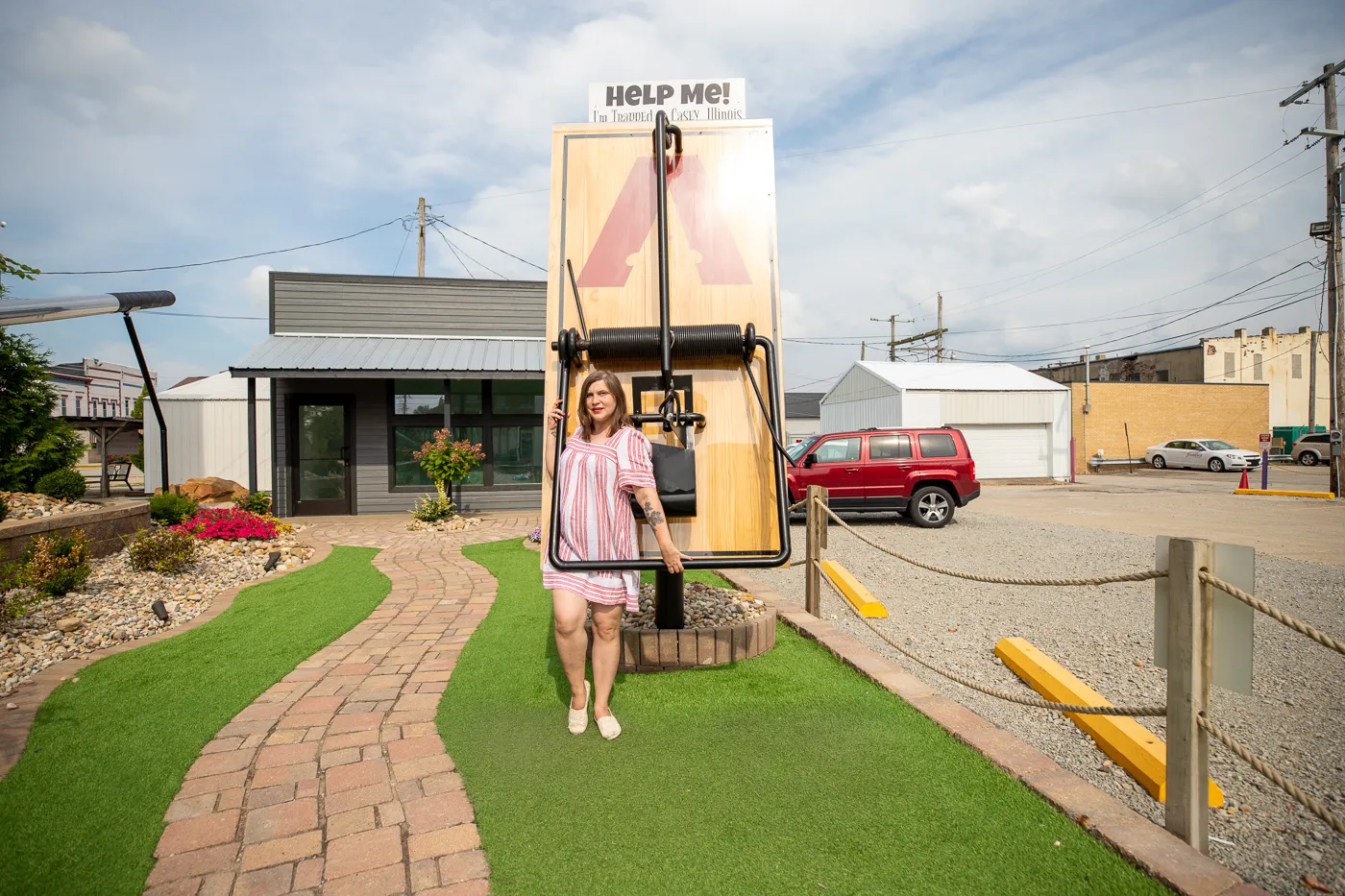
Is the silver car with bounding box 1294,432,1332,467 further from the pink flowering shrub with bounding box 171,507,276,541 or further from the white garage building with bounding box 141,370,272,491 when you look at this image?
the white garage building with bounding box 141,370,272,491

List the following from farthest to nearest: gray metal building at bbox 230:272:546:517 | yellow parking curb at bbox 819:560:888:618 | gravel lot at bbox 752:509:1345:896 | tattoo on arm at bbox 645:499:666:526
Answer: gray metal building at bbox 230:272:546:517 < yellow parking curb at bbox 819:560:888:618 < tattoo on arm at bbox 645:499:666:526 < gravel lot at bbox 752:509:1345:896

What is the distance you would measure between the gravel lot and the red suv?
2.26 metres

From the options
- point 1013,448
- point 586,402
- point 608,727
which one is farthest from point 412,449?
point 1013,448

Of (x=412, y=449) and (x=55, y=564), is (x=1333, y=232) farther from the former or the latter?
(x=55, y=564)

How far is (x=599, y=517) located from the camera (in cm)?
308

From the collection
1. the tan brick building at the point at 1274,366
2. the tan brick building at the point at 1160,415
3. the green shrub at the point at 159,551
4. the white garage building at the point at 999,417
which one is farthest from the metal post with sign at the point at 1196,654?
the tan brick building at the point at 1274,366

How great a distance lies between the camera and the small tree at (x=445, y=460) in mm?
11055

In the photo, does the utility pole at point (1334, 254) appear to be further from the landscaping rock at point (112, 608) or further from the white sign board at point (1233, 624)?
the landscaping rock at point (112, 608)

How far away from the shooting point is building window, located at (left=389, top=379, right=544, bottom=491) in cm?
1312

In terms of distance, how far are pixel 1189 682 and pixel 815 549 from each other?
3.09 meters

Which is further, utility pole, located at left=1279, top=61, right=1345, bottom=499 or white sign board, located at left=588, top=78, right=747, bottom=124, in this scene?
utility pole, located at left=1279, top=61, right=1345, bottom=499

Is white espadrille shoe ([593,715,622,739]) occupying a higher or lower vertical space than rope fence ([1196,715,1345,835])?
lower

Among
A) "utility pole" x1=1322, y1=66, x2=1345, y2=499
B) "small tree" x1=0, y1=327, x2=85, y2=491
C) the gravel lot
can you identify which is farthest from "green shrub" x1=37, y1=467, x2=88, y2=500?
"utility pole" x1=1322, y1=66, x2=1345, y2=499

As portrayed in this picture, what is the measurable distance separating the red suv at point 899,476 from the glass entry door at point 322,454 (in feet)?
26.9
